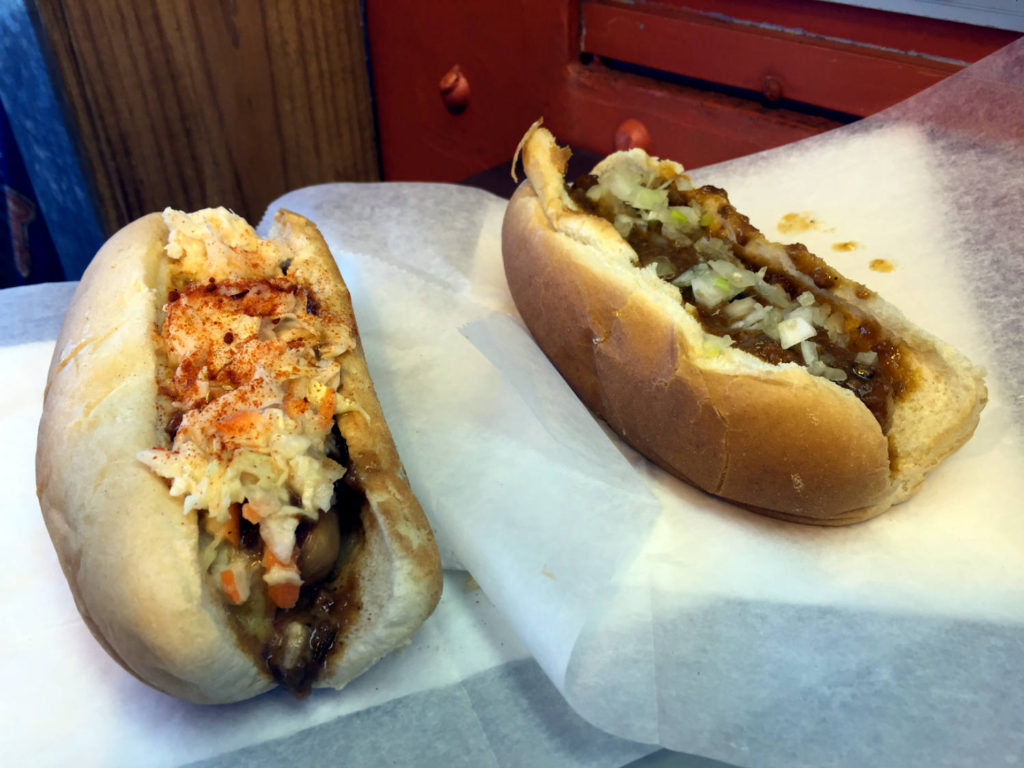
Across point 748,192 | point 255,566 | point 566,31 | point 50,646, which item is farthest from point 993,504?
point 566,31

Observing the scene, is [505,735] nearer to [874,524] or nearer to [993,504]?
[874,524]

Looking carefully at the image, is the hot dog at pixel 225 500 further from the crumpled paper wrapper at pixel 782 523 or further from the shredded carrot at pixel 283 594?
the crumpled paper wrapper at pixel 782 523

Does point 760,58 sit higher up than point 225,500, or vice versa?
point 760,58

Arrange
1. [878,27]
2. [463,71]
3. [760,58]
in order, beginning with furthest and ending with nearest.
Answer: [463,71] → [760,58] → [878,27]

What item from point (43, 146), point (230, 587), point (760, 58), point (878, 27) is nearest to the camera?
point (230, 587)

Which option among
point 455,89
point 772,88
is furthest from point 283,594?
point 455,89

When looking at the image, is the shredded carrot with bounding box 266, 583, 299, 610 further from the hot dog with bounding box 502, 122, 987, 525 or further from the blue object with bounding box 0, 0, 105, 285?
the blue object with bounding box 0, 0, 105, 285

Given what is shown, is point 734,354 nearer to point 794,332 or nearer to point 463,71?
point 794,332
